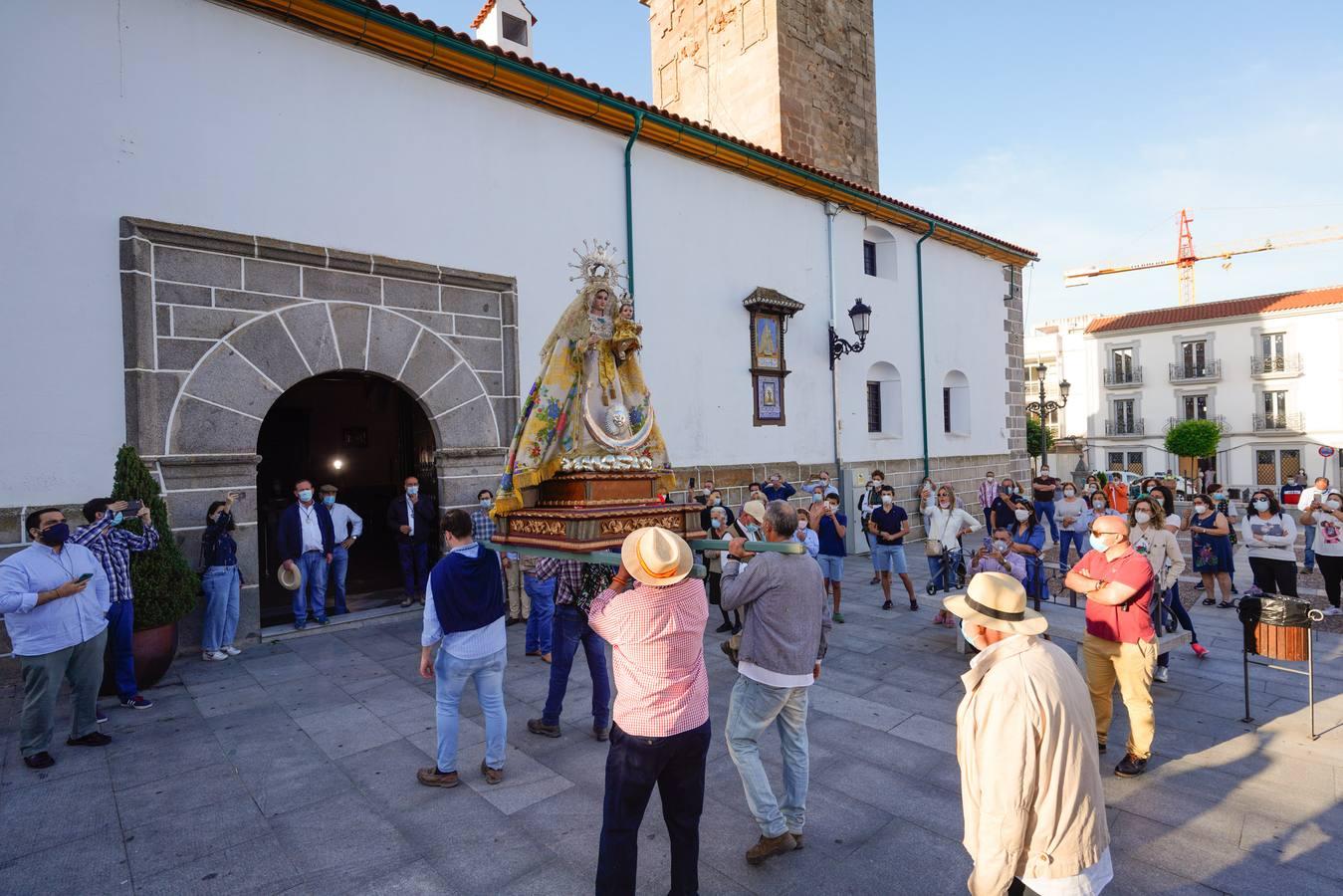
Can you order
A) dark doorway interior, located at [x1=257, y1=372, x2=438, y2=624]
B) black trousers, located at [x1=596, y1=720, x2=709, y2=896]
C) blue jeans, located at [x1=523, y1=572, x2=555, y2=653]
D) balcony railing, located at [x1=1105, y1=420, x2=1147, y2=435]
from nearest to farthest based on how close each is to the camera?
black trousers, located at [x1=596, y1=720, x2=709, y2=896], blue jeans, located at [x1=523, y1=572, x2=555, y2=653], dark doorway interior, located at [x1=257, y1=372, x2=438, y2=624], balcony railing, located at [x1=1105, y1=420, x2=1147, y2=435]

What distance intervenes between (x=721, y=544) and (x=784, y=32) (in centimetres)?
1608

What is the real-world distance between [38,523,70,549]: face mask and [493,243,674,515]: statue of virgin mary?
336 centimetres

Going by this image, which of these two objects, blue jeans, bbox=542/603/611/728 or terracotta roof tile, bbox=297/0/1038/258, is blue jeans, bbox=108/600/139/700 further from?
terracotta roof tile, bbox=297/0/1038/258

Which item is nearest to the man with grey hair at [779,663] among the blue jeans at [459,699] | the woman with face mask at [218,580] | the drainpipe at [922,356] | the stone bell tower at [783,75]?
the blue jeans at [459,699]

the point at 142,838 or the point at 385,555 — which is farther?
the point at 385,555

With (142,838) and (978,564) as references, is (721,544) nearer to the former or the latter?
(142,838)

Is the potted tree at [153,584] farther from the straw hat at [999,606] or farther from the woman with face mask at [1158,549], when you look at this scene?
the woman with face mask at [1158,549]

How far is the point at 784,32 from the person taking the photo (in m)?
16.1

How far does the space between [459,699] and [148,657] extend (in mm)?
3766

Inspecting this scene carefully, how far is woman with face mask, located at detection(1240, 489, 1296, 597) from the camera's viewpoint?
8078 mm

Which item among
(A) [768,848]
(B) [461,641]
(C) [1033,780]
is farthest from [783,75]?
(C) [1033,780]

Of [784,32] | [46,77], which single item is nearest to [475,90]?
[46,77]

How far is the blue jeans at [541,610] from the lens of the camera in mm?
7094

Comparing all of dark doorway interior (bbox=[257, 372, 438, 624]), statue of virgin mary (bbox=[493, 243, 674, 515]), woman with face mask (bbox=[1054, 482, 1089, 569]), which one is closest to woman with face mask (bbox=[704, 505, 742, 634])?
statue of virgin mary (bbox=[493, 243, 674, 515])
